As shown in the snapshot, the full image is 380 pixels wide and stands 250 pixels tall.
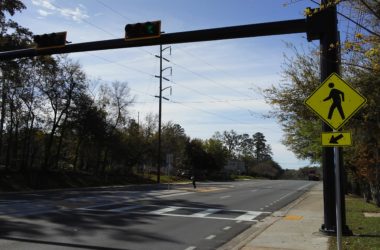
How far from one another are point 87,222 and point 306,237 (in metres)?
6.62

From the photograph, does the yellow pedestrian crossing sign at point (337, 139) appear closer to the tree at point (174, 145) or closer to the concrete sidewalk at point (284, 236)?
the concrete sidewalk at point (284, 236)

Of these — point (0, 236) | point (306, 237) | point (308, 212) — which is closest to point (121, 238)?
point (0, 236)

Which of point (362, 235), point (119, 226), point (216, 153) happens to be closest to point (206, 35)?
point (119, 226)

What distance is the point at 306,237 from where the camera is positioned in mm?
13234

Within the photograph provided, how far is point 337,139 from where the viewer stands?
9.52 m

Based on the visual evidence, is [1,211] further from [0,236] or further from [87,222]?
[0,236]

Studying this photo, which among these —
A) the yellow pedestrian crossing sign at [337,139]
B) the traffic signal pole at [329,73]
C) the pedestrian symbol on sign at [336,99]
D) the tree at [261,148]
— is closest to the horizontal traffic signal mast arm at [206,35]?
the traffic signal pole at [329,73]

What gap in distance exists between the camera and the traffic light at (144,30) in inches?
566

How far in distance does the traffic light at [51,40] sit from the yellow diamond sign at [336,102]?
8981mm

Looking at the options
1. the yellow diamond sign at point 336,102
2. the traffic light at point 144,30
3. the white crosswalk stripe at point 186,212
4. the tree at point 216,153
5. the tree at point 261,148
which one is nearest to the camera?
the yellow diamond sign at point 336,102

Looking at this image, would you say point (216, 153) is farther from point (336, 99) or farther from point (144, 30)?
point (336, 99)

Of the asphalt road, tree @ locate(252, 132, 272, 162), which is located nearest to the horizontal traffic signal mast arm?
the asphalt road

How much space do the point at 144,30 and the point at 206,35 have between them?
1847 mm

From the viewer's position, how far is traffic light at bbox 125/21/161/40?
14.4 meters
